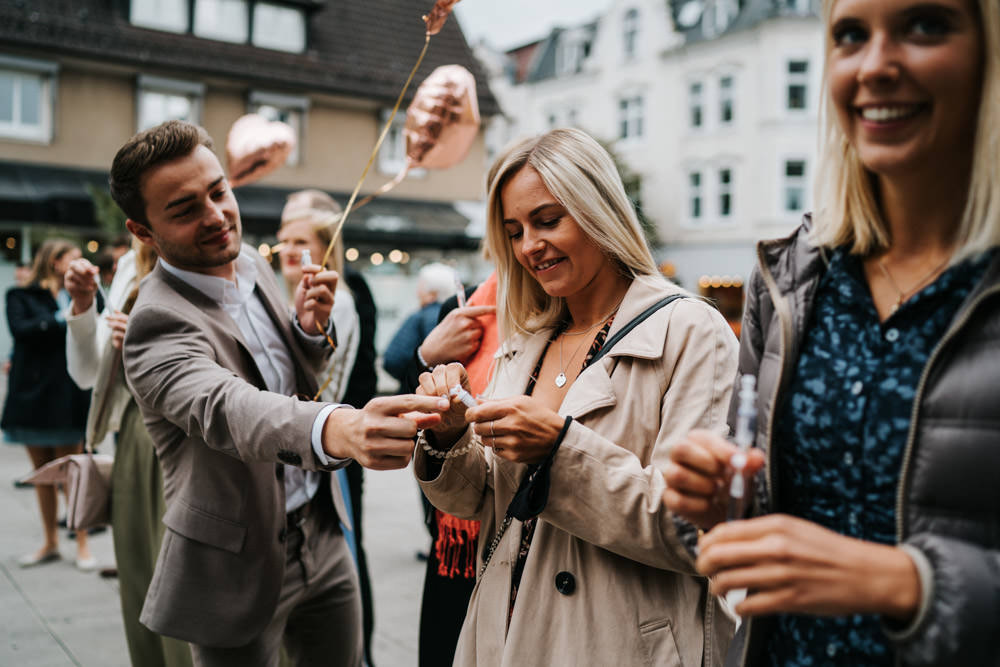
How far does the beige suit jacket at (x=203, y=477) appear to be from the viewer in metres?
2.05

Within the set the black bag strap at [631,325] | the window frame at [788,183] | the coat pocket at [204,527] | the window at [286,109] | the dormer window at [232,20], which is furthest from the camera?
the window frame at [788,183]

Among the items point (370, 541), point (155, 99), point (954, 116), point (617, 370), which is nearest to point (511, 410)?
point (617, 370)

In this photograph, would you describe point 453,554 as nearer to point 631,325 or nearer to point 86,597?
point 631,325

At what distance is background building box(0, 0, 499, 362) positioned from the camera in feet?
47.4

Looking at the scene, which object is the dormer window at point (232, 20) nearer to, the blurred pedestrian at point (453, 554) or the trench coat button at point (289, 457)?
the blurred pedestrian at point (453, 554)

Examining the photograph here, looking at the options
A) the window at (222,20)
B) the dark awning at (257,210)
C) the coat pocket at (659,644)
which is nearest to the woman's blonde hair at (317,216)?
the coat pocket at (659,644)

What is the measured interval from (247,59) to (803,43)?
48.1 ft

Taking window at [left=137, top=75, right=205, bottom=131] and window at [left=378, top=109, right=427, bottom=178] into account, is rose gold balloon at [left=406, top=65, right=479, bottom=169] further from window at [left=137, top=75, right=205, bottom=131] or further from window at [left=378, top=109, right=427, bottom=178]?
window at [left=378, top=109, right=427, bottom=178]

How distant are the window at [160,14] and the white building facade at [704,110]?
27.4 feet

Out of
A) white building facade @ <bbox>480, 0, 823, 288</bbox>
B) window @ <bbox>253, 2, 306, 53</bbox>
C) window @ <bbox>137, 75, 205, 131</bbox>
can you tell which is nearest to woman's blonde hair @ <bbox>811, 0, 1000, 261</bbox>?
window @ <bbox>137, 75, 205, 131</bbox>

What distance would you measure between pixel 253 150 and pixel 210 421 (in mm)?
2200

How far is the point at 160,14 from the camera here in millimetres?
16141

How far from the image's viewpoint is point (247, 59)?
16.8 meters

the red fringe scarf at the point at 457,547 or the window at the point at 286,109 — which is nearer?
the red fringe scarf at the point at 457,547
